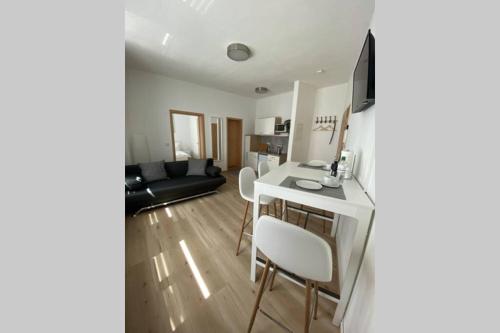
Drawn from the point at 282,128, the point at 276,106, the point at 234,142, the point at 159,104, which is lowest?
the point at 234,142

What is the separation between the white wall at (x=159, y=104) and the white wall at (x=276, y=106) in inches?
46.9

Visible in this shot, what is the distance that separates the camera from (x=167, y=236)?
1.92 m

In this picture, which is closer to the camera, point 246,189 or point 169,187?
point 246,189

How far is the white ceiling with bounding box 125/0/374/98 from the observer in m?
1.46

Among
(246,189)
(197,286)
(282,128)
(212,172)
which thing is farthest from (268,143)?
(197,286)

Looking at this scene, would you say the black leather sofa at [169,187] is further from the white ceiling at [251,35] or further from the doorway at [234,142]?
the white ceiling at [251,35]

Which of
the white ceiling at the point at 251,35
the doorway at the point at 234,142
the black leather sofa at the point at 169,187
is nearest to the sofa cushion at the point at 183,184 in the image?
the black leather sofa at the point at 169,187

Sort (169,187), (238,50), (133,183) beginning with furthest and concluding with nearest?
(169,187) → (133,183) → (238,50)

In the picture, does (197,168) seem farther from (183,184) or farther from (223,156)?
(223,156)

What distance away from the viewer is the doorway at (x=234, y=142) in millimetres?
4880

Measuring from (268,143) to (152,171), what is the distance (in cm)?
344

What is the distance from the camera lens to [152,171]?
9.34 ft

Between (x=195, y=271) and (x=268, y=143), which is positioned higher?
(x=268, y=143)
